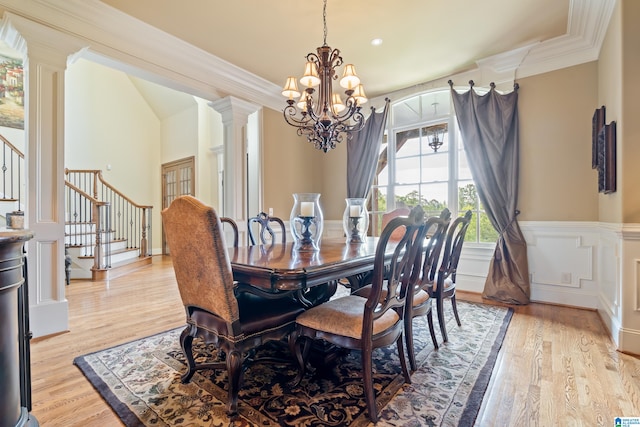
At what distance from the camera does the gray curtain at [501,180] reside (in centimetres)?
349

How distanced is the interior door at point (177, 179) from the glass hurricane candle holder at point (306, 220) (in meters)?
5.63

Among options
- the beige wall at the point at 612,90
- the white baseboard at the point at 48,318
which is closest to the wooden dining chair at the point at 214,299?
the white baseboard at the point at 48,318

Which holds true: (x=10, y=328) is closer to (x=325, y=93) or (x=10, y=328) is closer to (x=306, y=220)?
(x=306, y=220)

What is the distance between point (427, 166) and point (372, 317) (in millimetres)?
3317

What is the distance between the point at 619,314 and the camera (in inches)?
92.0

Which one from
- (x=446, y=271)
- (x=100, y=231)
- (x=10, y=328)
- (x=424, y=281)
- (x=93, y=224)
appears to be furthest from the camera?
(x=93, y=224)

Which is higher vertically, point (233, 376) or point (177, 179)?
point (177, 179)

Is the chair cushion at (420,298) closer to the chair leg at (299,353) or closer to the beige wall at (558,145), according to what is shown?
the chair leg at (299,353)

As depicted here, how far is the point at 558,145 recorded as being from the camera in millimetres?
3359

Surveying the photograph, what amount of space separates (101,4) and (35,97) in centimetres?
97

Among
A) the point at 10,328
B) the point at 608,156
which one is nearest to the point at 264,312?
the point at 10,328

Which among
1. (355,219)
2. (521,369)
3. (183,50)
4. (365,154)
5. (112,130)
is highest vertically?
(112,130)

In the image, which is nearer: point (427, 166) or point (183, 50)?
point (183, 50)

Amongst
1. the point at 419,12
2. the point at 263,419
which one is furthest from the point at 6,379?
the point at 419,12
